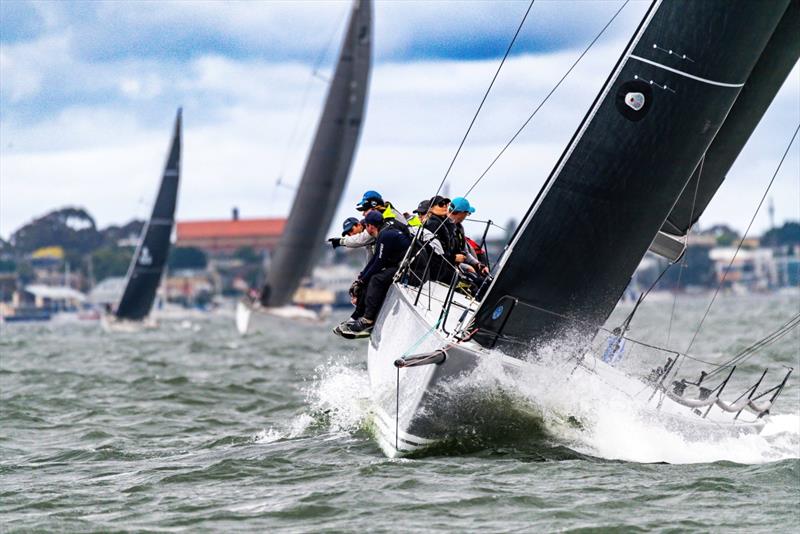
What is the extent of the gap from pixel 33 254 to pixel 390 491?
81.9 meters

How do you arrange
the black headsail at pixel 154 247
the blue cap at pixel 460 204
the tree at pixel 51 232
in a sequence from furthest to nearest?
1. the tree at pixel 51 232
2. the black headsail at pixel 154 247
3. the blue cap at pixel 460 204

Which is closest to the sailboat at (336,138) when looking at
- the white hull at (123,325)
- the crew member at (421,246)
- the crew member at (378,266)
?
the white hull at (123,325)

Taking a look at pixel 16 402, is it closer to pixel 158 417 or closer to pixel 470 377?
pixel 158 417

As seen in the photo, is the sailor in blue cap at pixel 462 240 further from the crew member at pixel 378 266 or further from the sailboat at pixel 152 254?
the sailboat at pixel 152 254

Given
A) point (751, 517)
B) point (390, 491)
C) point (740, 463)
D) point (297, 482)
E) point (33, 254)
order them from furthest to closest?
→ 1. point (33, 254)
2. point (740, 463)
3. point (297, 482)
4. point (390, 491)
5. point (751, 517)

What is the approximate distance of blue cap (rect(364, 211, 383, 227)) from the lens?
7.95 metres

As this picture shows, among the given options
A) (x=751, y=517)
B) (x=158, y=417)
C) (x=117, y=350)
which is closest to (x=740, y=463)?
(x=751, y=517)

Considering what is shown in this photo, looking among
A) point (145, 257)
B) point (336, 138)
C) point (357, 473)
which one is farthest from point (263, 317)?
point (357, 473)

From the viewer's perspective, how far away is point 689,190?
827 cm

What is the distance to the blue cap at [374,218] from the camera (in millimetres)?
7949

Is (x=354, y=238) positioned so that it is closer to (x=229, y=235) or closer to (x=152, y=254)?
(x=152, y=254)

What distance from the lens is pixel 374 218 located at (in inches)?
313

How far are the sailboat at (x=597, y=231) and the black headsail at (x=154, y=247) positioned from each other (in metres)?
28.0

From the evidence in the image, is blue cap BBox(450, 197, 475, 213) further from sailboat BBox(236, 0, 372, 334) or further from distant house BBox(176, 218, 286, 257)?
distant house BBox(176, 218, 286, 257)
